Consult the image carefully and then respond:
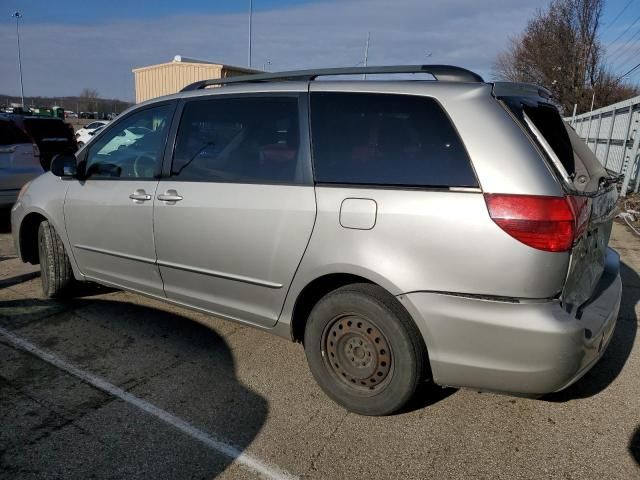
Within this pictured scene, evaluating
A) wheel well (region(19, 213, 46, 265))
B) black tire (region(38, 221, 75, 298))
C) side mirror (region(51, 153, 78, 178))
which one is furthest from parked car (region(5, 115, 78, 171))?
side mirror (region(51, 153, 78, 178))

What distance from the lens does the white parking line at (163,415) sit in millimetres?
2451

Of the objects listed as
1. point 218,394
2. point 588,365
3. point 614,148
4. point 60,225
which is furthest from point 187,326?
point 614,148

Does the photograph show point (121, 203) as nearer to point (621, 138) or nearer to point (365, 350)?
point (365, 350)

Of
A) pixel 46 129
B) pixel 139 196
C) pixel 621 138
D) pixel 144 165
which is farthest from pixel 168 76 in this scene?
pixel 139 196

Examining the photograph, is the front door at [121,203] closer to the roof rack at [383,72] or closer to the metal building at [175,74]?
the roof rack at [383,72]

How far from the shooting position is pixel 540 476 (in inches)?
94.3

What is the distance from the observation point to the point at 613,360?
3561mm

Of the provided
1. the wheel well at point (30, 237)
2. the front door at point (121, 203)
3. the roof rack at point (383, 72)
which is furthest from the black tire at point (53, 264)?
the roof rack at point (383, 72)

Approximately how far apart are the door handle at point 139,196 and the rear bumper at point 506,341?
201 centimetres

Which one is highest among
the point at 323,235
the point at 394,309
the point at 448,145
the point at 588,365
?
the point at 448,145

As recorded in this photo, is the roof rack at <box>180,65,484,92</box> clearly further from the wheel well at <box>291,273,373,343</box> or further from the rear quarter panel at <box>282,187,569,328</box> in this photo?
the wheel well at <box>291,273,373,343</box>

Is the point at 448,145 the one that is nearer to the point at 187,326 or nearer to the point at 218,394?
the point at 218,394

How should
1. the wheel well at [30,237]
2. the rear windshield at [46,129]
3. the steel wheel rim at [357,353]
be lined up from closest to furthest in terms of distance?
the steel wheel rim at [357,353], the wheel well at [30,237], the rear windshield at [46,129]

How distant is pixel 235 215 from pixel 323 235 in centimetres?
66
